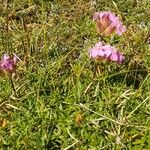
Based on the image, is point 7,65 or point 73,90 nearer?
point 7,65

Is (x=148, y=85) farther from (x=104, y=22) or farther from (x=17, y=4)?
(x=17, y=4)

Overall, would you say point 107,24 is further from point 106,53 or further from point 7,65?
point 7,65

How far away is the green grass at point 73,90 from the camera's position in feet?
5.82

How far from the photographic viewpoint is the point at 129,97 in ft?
6.25

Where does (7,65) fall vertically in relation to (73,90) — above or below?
above

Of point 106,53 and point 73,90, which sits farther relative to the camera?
point 73,90

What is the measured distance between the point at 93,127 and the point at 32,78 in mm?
363

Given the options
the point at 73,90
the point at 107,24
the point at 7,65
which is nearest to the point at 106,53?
the point at 107,24

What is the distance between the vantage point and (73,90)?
1939 mm

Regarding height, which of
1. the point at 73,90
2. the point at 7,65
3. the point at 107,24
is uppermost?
the point at 107,24

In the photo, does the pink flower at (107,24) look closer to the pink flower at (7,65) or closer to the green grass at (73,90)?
the green grass at (73,90)

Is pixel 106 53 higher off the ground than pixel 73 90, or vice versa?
pixel 106 53

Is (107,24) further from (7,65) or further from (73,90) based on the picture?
(7,65)

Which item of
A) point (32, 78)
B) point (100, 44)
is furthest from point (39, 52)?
point (100, 44)
